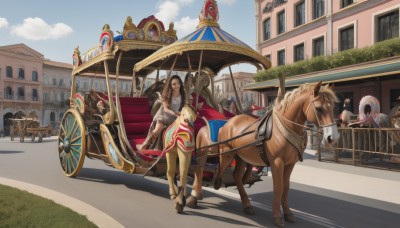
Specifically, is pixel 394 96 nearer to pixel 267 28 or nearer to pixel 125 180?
pixel 267 28

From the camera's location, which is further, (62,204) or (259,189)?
(259,189)

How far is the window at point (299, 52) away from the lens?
911 inches

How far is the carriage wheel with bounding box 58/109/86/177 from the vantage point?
739cm

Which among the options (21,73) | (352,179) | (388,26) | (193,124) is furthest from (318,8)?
(21,73)

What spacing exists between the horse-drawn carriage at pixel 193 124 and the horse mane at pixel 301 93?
0.04 feet

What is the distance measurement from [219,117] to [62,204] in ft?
9.94

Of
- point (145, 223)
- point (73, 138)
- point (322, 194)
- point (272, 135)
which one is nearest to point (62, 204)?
point (145, 223)

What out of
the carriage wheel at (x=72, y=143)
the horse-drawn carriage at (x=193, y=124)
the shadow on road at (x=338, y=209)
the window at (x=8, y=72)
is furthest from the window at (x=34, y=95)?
the shadow on road at (x=338, y=209)

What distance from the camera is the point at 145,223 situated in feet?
15.2

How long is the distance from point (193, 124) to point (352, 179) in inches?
200

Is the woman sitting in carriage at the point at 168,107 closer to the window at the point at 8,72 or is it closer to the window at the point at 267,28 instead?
the window at the point at 267,28

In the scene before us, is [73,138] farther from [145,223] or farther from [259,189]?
[259,189]

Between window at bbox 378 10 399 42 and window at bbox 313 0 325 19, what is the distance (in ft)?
14.2

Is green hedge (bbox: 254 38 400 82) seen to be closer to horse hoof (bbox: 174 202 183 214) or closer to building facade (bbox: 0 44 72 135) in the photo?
horse hoof (bbox: 174 202 183 214)
